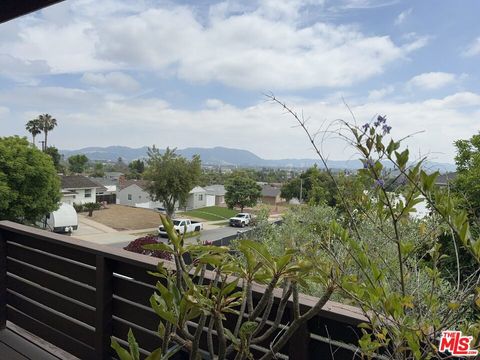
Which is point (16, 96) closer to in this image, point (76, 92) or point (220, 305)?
point (76, 92)

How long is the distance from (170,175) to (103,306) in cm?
2017

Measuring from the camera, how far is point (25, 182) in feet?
51.1

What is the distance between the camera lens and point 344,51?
3.39 meters

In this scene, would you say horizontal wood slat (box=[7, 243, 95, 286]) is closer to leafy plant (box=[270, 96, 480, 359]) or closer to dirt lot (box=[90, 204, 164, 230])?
leafy plant (box=[270, 96, 480, 359])

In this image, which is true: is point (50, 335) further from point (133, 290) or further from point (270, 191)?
point (270, 191)

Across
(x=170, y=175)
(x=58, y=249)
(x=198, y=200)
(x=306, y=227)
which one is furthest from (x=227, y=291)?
(x=198, y=200)

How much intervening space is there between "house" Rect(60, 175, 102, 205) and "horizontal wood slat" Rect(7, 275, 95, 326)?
89.8ft

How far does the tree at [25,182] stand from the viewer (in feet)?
49.0

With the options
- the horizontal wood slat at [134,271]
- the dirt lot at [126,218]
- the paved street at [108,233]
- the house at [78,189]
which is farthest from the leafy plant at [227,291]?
the house at [78,189]

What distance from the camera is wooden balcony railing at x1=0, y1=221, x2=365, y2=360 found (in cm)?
98

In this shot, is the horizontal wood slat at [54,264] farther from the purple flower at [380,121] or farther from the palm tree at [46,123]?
the palm tree at [46,123]

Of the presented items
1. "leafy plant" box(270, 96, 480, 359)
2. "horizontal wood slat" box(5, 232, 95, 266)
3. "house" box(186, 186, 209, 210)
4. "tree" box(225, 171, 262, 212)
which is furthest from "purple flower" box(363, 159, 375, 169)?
"house" box(186, 186, 209, 210)

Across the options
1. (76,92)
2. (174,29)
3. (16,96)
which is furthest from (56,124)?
(174,29)

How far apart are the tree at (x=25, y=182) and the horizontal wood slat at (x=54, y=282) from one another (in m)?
14.5
